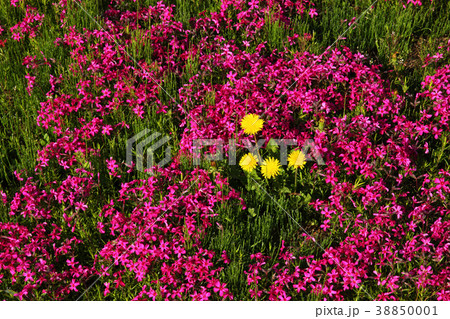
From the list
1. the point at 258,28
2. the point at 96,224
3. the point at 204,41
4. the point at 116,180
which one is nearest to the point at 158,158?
the point at 116,180

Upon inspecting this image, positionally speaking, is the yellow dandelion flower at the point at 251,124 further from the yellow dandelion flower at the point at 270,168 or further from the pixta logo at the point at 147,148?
the pixta logo at the point at 147,148

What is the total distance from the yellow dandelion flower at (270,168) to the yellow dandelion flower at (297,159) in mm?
149

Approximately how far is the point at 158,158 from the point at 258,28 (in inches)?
77.2

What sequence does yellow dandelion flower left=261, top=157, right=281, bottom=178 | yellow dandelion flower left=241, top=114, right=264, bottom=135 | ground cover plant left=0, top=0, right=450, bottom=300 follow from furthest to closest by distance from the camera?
yellow dandelion flower left=241, top=114, right=264, bottom=135, yellow dandelion flower left=261, top=157, right=281, bottom=178, ground cover plant left=0, top=0, right=450, bottom=300

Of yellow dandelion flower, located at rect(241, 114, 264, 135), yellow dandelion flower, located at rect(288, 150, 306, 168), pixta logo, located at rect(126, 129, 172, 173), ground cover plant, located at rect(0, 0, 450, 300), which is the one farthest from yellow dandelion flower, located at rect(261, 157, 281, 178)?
pixta logo, located at rect(126, 129, 172, 173)

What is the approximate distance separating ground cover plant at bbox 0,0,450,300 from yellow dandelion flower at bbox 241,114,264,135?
15mm

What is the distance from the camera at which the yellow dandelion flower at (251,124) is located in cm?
499

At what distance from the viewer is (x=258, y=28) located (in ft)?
19.3

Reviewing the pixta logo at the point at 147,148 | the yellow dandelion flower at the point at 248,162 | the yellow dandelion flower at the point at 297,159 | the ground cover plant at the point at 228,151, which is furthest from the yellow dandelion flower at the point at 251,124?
the pixta logo at the point at 147,148

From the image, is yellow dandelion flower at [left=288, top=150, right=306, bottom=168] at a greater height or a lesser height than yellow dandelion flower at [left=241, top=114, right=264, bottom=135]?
lesser

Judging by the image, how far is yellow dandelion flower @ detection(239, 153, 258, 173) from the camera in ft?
15.9

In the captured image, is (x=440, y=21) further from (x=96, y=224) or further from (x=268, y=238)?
(x=96, y=224)

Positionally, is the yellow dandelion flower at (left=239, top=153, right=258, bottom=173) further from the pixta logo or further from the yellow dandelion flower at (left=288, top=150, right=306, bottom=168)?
the pixta logo

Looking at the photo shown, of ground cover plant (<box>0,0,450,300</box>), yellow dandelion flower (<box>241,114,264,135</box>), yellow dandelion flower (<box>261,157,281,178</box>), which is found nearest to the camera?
ground cover plant (<box>0,0,450,300</box>)
